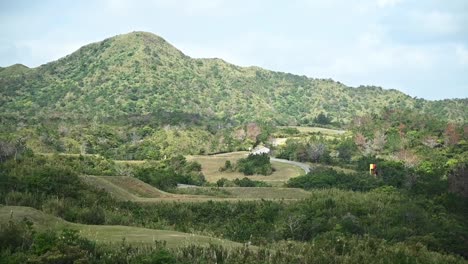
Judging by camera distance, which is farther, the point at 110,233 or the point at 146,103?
the point at 146,103

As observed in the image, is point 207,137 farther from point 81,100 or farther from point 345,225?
point 345,225

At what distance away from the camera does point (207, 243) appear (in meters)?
18.3

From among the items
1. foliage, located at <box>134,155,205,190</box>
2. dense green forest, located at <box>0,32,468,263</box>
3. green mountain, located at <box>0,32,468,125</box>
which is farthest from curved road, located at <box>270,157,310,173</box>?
green mountain, located at <box>0,32,468,125</box>

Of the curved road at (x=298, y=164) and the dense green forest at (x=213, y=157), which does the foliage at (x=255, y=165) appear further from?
the curved road at (x=298, y=164)

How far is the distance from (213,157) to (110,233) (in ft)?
217

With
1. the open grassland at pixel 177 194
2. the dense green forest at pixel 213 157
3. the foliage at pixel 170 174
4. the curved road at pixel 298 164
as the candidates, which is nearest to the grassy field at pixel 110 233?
the dense green forest at pixel 213 157

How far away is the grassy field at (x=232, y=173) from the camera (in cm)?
7000

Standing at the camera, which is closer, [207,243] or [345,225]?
[207,243]

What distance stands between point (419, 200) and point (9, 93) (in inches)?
5185

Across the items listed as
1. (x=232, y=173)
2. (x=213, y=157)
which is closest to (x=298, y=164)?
(x=232, y=173)

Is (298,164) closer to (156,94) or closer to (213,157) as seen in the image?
(213,157)

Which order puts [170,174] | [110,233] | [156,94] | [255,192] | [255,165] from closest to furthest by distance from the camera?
[110,233] → [255,192] → [170,174] → [255,165] → [156,94]

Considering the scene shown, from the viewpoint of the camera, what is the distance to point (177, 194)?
4497 centimetres

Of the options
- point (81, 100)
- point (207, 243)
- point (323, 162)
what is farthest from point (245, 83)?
point (207, 243)
